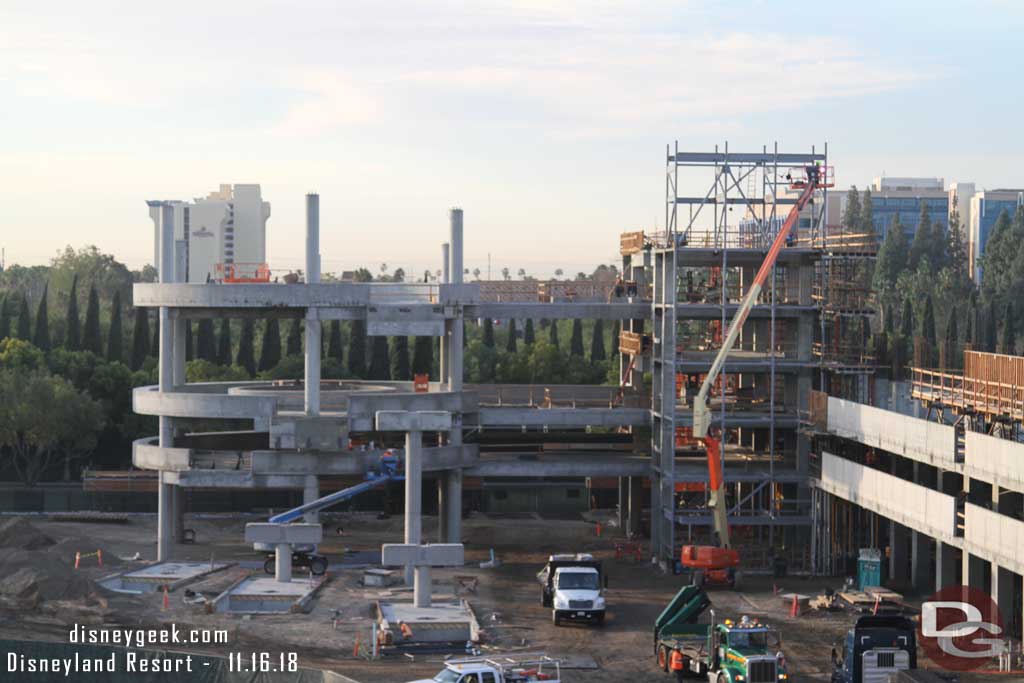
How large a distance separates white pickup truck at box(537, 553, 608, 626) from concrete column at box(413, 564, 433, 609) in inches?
177

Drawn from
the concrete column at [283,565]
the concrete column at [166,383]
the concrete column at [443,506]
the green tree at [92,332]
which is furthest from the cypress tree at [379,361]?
the concrete column at [283,565]

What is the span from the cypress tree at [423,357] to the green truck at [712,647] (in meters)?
59.4

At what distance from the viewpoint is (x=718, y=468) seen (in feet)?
202

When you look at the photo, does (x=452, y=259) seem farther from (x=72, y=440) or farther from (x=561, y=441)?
(x=72, y=440)

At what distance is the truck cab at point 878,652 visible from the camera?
39500 mm

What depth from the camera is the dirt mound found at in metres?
62.6

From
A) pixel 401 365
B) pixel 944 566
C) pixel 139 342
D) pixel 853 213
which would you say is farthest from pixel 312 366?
pixel 853 213

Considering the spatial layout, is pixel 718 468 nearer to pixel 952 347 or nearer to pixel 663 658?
pixel 663 658

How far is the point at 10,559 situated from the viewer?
54.2 metres

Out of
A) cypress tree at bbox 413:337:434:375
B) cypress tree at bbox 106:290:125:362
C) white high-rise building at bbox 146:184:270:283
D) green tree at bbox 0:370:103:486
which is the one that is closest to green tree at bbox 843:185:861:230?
white high-rise building at bbox 146:184:270:283

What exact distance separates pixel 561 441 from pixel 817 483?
996 inches

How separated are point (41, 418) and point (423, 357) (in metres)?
30.1

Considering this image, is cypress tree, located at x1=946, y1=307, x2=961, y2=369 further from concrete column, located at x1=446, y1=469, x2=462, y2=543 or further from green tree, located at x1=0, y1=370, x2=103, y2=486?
green tree, located at x1=0, y1=370, x2=103, y2=486

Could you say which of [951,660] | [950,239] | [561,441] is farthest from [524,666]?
[950,239]
